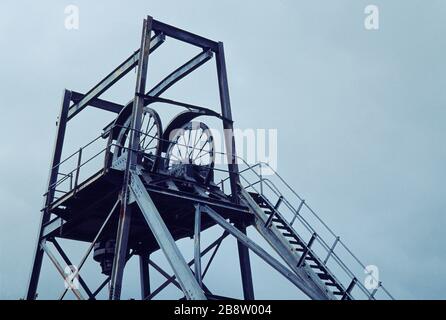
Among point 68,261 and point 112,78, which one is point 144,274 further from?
point 112,78

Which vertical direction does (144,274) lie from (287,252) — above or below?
above

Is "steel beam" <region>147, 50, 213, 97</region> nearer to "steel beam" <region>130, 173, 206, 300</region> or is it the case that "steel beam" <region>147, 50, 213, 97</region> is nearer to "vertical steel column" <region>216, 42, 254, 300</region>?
"vertical steel column" <region>216, 42, 254, 300</region>

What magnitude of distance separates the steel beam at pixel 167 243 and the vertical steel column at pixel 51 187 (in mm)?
5140

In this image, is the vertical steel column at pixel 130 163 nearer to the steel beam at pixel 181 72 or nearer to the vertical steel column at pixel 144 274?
the steel beam at pixel 181 72

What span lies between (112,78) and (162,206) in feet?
16.3

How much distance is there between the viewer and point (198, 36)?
55.1 feet

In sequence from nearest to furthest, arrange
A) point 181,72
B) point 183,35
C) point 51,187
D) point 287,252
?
point 287,252 → point 183,35 → point 181,72 → point 51,187

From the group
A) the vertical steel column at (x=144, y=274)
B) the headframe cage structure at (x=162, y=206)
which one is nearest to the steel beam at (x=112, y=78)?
the headframe cage structure at (x=162, y=206)

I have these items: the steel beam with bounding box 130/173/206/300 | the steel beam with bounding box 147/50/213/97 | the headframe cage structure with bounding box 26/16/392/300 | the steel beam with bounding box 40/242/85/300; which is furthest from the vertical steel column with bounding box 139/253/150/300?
the steel beam with bounding box 130/173/206/300

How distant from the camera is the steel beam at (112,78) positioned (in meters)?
16.5

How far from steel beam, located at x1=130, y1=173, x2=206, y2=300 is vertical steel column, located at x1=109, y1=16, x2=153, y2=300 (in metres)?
0.41

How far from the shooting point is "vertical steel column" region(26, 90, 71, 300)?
17.5 meters

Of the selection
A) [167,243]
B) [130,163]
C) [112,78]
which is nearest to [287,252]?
[167,243]

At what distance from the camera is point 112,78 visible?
18.1 meters
